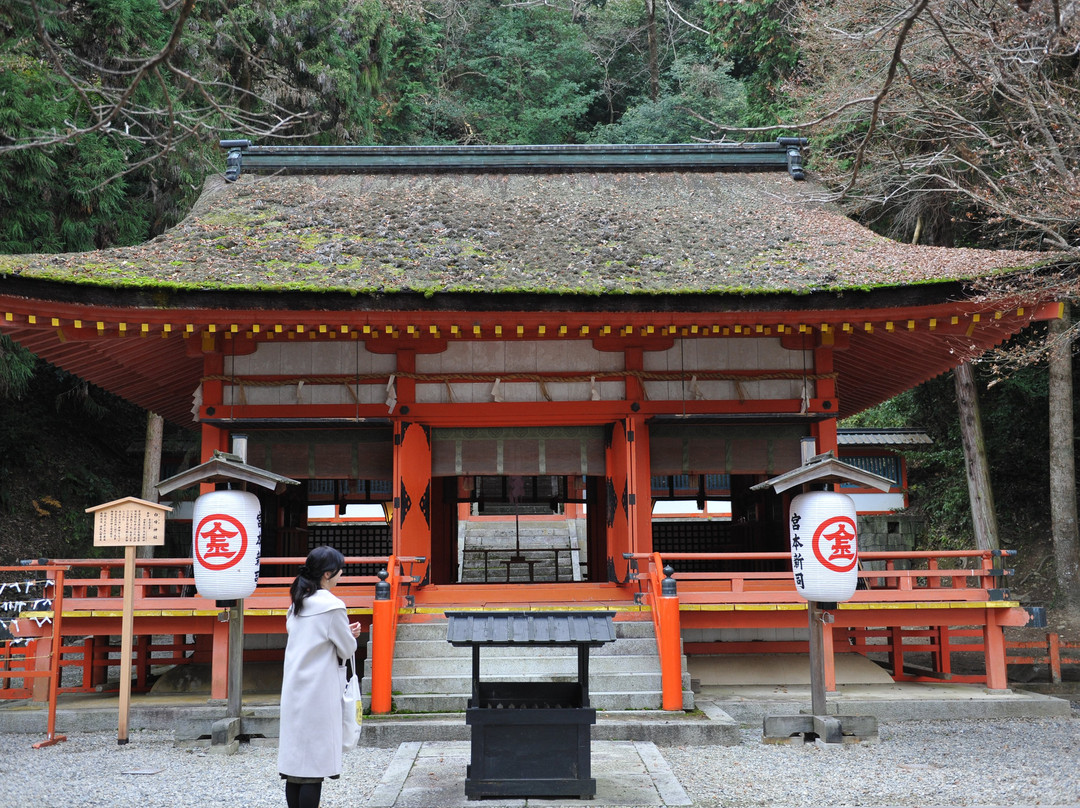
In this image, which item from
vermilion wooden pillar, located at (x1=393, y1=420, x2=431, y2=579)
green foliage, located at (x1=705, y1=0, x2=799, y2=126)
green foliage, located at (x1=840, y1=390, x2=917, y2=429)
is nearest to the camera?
vermilion wooden pillar, located at (x1=393, y1=420, x2=431, y2=579)

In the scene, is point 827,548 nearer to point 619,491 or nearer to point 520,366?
point 619,491

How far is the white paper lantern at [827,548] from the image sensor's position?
7.38m

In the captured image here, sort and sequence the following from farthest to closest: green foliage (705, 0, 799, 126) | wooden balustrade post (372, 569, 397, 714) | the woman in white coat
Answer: green foliage (705, 0, 799, 126) < wooden balustrade post (372, 569, 397, 714) < the woman in white coat

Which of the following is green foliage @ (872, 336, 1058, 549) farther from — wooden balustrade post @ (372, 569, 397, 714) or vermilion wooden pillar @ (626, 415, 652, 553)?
wooden balustrade post @ (372, 569, 397, 714)

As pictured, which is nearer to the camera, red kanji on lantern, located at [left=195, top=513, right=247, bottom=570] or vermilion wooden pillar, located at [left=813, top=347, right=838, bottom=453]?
red kanji on lantern, located at [left=195, top=513, right=247, bottom=570]

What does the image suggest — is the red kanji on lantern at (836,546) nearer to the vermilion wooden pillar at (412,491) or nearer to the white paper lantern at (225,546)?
the vermilion wooden pillar at (412,491)

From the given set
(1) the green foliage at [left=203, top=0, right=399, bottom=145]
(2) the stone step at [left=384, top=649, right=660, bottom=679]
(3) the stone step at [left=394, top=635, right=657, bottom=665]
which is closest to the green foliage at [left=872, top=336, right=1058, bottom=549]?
(3) the stone step at [left=394, top=635, right=657, bottom=665]

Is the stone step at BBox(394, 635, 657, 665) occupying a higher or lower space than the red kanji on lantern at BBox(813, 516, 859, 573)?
lower

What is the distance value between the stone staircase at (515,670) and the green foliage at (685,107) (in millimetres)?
19329

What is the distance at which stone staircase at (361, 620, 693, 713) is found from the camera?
25.6 ft

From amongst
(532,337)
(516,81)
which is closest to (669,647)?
(532,337)

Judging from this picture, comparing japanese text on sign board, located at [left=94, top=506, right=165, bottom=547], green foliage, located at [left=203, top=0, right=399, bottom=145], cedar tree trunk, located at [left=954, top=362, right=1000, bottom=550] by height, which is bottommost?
japanese text on sign board, located at [left=94, top=506, right=165, bottom=547]

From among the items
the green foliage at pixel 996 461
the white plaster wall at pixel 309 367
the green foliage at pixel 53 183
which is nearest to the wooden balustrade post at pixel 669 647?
the white plaster wall at pixel 309 367

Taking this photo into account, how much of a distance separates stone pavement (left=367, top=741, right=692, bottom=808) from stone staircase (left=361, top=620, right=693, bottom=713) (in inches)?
34.3
